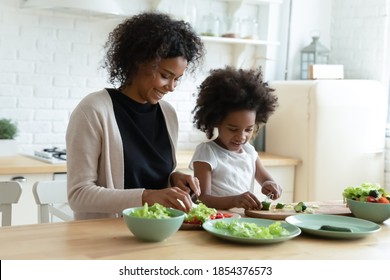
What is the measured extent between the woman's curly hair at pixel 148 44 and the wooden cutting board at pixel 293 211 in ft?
1.95

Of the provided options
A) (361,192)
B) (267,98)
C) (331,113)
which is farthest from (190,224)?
(331,113)

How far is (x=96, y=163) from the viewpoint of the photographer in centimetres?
205

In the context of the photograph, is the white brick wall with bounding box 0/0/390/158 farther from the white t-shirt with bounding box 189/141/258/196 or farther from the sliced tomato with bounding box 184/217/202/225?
the sliced tomato with bounding box 184/217/202/225

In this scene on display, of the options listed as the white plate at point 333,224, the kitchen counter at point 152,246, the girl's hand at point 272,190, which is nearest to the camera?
the kitchen counter at point 152,246

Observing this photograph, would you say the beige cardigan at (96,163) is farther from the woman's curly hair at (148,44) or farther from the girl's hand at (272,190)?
the girl's hand at (272,190)

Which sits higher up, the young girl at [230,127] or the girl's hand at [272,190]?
the young girl at [230,127]

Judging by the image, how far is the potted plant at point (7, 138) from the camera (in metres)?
3.55

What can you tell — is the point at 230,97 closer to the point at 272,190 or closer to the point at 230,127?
the point at 230,127

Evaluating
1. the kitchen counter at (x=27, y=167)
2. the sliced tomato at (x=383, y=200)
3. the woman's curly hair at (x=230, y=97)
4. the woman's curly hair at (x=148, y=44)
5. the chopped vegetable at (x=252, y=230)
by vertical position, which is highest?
the woman's curly hair at (x=148, y=44)

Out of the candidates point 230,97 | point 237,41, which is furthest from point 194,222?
point 237,41

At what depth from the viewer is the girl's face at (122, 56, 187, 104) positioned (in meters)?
2.12

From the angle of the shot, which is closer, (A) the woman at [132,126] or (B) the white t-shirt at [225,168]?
(A) the woman at [132,126]

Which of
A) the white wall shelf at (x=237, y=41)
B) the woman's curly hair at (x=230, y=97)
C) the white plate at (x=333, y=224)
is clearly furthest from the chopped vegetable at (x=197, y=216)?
the white wall shelf at (x=237, y=41)

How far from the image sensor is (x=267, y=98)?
2.59 metres
